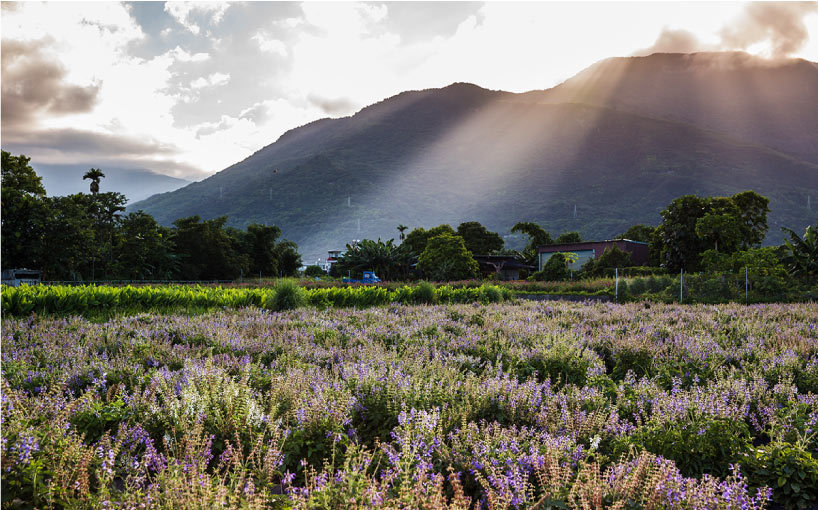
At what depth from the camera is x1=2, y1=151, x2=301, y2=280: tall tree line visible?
104 feet

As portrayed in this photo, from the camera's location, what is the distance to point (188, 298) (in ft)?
41.5

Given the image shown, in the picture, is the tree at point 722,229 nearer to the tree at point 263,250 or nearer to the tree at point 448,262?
the tree at point 448,262

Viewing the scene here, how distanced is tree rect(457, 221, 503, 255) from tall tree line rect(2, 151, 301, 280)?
1157 inches

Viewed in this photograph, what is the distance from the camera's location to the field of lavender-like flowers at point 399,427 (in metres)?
2.38

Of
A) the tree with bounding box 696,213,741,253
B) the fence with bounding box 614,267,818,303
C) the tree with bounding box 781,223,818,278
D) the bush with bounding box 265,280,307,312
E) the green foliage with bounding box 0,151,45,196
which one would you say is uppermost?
the green foliage with bounding box 0,151,45,196

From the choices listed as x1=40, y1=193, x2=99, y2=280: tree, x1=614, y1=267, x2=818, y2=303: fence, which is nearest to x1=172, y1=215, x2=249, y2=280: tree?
x1=40, y1=193, x2=99, y2=280: tree

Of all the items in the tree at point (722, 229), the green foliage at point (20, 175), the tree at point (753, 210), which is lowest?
the tree at point (722, 229)

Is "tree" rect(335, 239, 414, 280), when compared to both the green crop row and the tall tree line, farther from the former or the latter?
the green crop row

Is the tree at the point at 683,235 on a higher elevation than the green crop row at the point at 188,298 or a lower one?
higher

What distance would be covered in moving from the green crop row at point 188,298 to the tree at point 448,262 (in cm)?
2156

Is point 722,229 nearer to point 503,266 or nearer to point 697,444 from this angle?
point 503,266

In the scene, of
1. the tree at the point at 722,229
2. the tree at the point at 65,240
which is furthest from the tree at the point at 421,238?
the tree at the point at 65,240

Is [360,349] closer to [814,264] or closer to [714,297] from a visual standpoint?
[714,297]

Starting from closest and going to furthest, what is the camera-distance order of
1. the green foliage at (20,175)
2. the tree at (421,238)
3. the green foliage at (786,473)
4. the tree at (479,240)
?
the green foliage at (786,473), the green foliage at (20,175), the tree at (421,238), the tree at (479,240)
